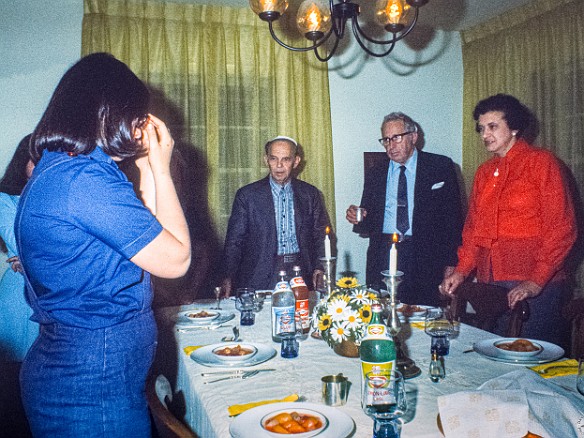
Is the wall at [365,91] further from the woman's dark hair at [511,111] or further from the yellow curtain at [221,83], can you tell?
the woman's dark hair at [511,111]

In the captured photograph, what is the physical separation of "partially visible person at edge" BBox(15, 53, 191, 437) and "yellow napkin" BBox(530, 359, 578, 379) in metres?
1.03

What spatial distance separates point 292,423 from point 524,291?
172cm

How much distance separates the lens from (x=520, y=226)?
2.61 m

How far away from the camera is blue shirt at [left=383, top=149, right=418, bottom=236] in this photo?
11.2 feet

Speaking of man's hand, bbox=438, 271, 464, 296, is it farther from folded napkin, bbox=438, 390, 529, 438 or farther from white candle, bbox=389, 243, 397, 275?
folded napkin, bbox=438, 390, 529, 438

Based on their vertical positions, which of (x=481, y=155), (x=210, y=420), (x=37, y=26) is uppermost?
(x=37, y=26)

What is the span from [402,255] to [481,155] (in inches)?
60.1

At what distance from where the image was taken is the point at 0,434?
2.42 metres

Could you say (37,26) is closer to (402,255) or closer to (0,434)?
(0,434)

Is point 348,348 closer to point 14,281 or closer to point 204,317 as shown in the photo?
point 204,317

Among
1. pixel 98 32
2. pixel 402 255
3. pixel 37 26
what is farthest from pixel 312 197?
pixel 37 26

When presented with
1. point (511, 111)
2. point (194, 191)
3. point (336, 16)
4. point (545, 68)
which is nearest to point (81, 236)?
point (336, 16)

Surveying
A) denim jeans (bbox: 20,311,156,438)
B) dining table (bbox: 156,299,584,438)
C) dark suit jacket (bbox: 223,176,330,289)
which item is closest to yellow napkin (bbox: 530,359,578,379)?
dining table (bbox: 156,299,584,438)

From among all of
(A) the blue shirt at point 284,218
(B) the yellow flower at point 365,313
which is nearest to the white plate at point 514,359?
(B) the yellow flower at point 365,313
